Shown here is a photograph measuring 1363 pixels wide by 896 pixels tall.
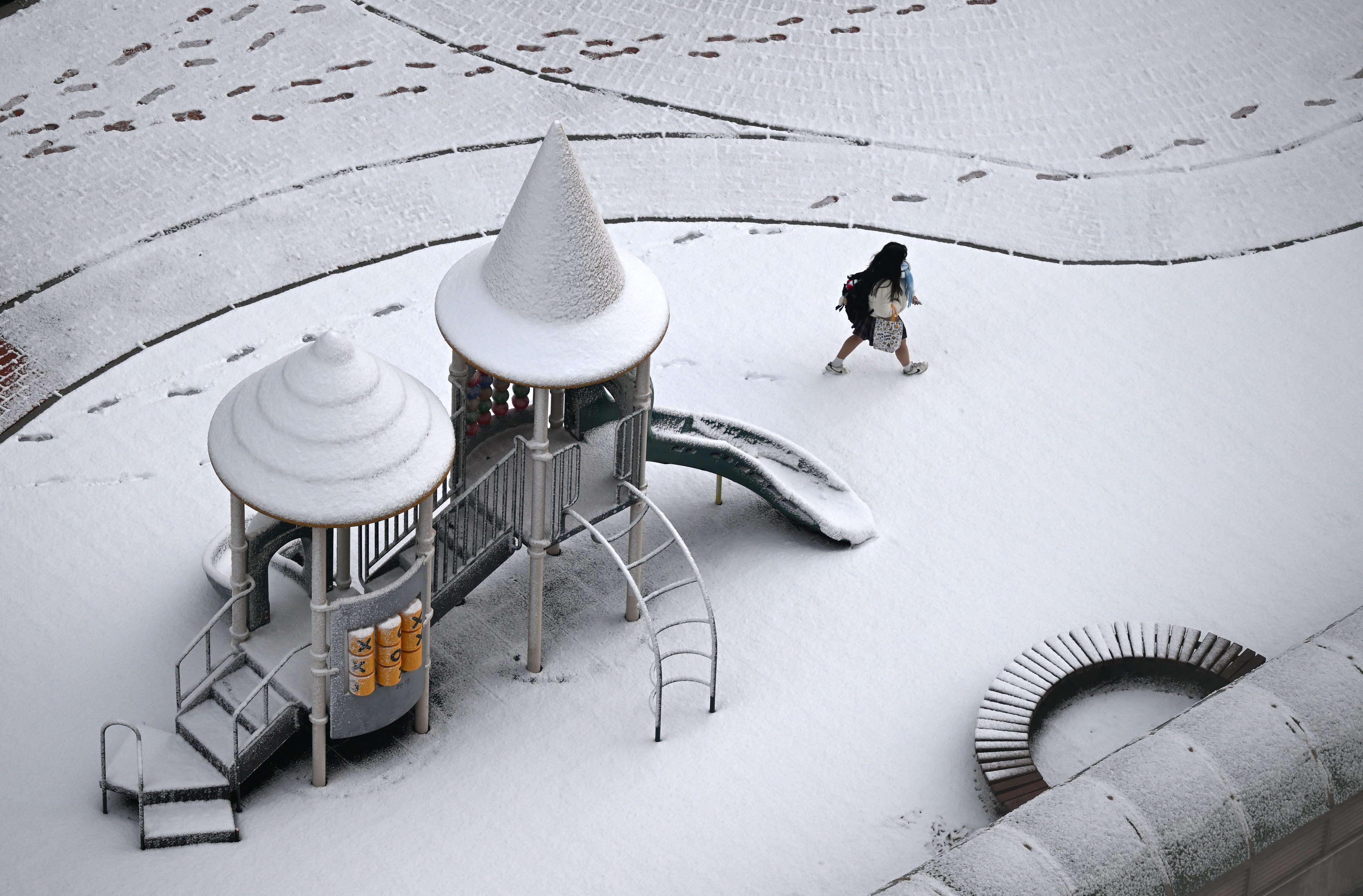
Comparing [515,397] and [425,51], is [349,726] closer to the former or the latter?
[515,397]

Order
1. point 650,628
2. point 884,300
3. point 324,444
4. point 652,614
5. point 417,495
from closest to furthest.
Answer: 1. point 324,444
2. point 417,495
3. point 650,628
4. point 652,614
5. point 884,300

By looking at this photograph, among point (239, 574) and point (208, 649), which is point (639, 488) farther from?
point (208, 649)

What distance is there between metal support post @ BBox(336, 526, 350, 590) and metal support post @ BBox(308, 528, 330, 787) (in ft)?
0.32

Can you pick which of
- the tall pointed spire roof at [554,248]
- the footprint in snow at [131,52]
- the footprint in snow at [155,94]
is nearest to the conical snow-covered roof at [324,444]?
the tall pointed spire roof at [554,248]

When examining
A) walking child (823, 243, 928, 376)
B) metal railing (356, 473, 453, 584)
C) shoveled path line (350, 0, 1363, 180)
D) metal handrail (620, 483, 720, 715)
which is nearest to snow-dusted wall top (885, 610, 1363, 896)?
metal handrail (620, 483, 720, 715)

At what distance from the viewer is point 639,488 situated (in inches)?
502

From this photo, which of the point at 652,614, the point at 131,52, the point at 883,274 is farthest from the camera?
the point at 131,52

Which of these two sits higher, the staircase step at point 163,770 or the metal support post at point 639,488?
the metal support post at point 639,488

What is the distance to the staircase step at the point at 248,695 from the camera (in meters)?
11.6

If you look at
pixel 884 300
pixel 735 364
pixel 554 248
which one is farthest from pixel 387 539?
pixel 884 300

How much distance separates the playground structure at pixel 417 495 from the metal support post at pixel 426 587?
2 cm

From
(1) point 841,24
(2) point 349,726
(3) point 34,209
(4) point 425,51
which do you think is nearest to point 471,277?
(2) point 349,726

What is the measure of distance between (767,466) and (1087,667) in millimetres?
2945

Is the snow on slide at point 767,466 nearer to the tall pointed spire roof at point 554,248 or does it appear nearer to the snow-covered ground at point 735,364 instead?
the snow-covered ground at point 735,364
